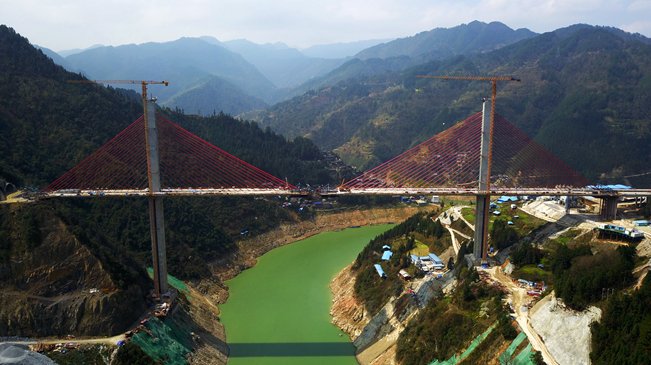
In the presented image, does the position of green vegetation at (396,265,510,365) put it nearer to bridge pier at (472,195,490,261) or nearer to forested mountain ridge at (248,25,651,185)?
bridge pier at (472,195,490,261)

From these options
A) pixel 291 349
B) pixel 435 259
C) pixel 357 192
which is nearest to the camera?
pixel 291 349

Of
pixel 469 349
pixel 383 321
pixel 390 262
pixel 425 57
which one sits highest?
pixel 425 57

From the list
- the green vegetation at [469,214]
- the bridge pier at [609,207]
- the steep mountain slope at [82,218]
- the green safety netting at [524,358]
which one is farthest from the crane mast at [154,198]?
the bridge pier at [609,207]

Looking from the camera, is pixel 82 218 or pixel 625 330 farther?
pixel 82 218

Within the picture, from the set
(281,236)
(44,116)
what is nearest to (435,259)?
(281,236)

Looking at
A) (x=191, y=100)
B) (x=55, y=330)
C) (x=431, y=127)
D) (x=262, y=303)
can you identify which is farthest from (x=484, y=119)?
(x=191, y=100)

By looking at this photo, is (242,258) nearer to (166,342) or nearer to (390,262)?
(390,262)

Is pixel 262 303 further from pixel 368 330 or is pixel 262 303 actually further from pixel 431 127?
pixel 431 127
